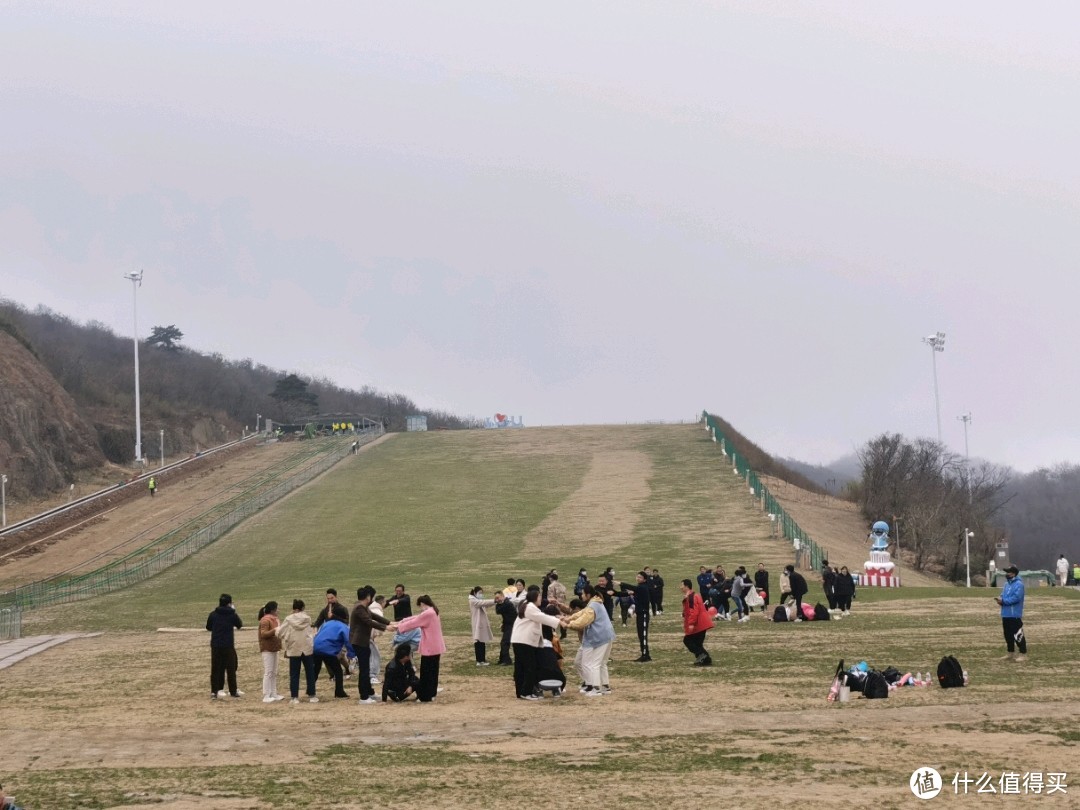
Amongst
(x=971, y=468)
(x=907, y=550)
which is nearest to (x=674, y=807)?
(x=907, y=550)

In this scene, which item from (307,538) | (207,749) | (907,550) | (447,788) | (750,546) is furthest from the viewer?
(907,550)

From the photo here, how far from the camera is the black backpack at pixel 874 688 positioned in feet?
55.9

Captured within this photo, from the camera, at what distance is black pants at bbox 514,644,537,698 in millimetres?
18312

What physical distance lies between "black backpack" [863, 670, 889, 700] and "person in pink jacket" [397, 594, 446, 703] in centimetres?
592

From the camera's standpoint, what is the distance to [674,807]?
36.3 ft

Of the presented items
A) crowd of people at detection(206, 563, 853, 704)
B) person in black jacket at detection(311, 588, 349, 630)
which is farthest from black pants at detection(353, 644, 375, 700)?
person in black jacket at detection(311, 588, 349, 630)

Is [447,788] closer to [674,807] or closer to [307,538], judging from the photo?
[674,807]

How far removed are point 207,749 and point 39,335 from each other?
523 feet

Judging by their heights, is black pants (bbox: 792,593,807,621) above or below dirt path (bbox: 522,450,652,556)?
below

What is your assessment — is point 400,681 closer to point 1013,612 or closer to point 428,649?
point 428,649

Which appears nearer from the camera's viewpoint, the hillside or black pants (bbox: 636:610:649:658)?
black pants (bbox: 636:610:649:658)

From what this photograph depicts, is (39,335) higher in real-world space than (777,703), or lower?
higher

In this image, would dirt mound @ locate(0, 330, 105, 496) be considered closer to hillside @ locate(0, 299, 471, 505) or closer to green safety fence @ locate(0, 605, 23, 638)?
hillside @ locate(0, 299, 471, 505)

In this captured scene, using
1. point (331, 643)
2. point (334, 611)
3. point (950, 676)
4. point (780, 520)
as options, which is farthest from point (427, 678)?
point (780, 520)
